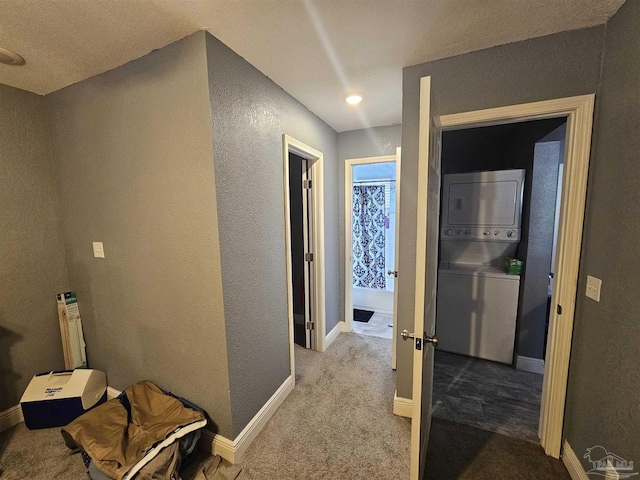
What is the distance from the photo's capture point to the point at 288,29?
1.33m

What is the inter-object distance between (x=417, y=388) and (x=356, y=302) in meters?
3.13

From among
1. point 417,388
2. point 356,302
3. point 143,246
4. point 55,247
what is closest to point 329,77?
point 143,246

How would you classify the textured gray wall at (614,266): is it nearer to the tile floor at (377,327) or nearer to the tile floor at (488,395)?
the tile floor at (488,395)

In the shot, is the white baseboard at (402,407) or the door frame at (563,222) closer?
the door frame at (563,222)

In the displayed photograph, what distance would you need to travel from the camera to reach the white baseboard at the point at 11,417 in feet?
6.01

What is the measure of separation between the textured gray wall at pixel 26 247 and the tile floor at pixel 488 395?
3034mm

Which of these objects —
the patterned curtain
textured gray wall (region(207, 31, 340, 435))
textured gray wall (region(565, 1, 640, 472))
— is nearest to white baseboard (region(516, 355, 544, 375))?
textured gray wall (region(565, 1, 640, 472))

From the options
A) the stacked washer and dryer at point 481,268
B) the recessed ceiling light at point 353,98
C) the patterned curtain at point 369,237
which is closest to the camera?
the recessed ceiling light at point 353,98

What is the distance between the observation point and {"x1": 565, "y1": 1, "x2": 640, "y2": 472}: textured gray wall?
3.64ft

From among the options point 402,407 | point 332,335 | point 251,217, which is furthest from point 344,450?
point 251,217

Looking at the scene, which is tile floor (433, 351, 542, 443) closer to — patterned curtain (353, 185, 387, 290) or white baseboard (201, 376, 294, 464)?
white baseboard (201, 376, 294, 464)

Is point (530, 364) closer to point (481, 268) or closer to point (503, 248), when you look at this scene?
point (481, 268)

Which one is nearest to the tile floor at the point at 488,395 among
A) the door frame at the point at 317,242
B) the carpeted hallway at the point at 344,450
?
the carpeted hallway at the point at 344,450

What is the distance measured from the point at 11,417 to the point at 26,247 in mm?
1209
